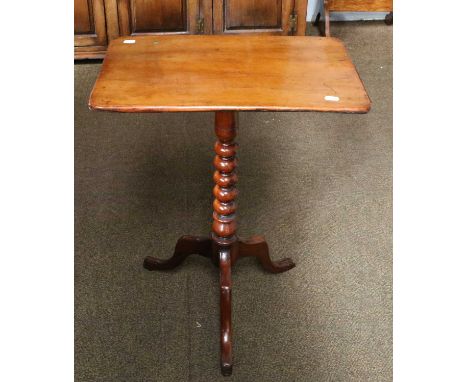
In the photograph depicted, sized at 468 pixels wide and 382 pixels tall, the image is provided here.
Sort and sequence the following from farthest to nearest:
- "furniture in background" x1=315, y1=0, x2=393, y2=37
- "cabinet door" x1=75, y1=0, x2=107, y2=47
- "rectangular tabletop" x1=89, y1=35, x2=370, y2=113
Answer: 1. "furniture in background" x1=315, y1=0, x2=393, y2=37
2. "cabinet door" x1=75, y1=0, x2=107, y2=47
3. "rectangular tabletop" x1=89, y1=35, x2=370, y2=113

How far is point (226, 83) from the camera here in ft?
4.81

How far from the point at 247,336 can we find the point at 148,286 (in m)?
0.40

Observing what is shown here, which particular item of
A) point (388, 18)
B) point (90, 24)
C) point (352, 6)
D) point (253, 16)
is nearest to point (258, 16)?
point (253, 16)

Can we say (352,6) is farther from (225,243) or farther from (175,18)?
(225,243)

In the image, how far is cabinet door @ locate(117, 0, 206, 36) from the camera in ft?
11.0

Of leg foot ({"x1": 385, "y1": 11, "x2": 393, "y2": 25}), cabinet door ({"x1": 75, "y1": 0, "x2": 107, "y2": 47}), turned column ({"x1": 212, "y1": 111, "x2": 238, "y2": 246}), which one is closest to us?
turned column ({"x1": 212, "y1": 111, "x2": 238, "y2": 246})

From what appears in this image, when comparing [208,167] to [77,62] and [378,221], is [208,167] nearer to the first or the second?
[378,221]

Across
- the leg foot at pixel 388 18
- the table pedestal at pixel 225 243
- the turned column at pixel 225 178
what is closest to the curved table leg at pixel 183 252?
the table pedestal at pixel 225 243

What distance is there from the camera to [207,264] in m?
2.14

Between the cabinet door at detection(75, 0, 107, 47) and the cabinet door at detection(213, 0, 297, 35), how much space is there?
25.6 inches

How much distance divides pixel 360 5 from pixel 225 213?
247 centimetres

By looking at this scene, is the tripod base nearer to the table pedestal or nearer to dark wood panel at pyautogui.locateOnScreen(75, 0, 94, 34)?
the table pedestal

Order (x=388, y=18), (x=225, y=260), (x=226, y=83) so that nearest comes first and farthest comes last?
Answer: 1. (x=226, y=83)
2. (x=225, y=260)
3. (x=388, y=18)

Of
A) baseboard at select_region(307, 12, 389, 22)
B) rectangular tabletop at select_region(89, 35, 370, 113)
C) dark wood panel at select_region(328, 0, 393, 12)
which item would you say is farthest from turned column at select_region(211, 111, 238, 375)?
baseboard at select_region(307, 12, 389, 22)
